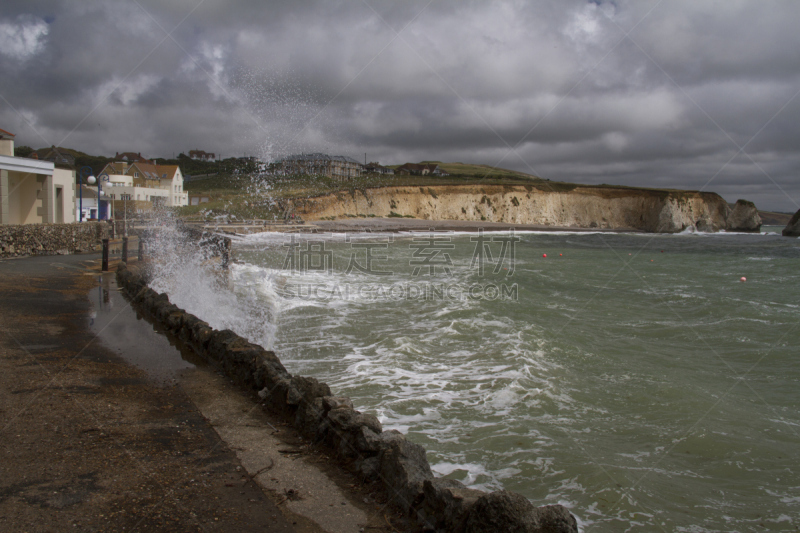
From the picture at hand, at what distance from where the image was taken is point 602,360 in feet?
33.7

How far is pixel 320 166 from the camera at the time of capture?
110 meters

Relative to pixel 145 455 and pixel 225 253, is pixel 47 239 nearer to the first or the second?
pixel 225 253

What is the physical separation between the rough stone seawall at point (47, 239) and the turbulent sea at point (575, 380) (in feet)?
32.0

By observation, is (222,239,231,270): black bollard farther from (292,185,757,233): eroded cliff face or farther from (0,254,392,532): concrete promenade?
(292,185,757,233): eroded cliff face

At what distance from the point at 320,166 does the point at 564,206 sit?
54151mm

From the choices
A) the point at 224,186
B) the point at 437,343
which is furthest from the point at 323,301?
the point at 224,186

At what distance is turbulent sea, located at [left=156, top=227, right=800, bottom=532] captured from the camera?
5547mm

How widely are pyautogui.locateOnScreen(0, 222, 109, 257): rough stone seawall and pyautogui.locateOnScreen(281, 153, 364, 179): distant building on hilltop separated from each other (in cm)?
8068

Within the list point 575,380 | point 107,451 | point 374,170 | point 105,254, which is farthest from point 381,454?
point 374,170

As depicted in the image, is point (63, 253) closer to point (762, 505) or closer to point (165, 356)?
point (165, 356)

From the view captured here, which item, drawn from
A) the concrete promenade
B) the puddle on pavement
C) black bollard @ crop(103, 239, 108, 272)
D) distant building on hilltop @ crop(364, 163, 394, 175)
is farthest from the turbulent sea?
distant building on hilltop @ crop(364, 163, 394, 175)

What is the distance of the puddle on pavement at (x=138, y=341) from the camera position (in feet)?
24.7

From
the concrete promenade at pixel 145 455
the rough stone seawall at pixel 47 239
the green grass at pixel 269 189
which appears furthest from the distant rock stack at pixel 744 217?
the concrete promenade at pixel 145 455

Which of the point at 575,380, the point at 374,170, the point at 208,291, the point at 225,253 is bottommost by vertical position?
the point at 575,380
